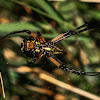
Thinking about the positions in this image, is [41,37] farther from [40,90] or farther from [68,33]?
[40,90]

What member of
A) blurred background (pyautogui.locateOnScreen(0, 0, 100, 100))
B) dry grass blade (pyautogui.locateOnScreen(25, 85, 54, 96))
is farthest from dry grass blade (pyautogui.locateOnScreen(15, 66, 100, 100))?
dry grass blade (pyautogui.locateOnScreen(25, 85, 54, 96))

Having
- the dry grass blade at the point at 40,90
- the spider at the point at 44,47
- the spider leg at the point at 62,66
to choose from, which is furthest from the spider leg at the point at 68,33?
the dry grass blade at the point at 40,90

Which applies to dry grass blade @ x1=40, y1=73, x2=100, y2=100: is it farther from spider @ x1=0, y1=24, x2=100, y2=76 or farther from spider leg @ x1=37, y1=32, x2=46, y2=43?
spider leg @ x1=37, y1=32, x2=46, y2=43

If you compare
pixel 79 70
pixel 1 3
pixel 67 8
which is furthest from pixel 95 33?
pixel 1 3

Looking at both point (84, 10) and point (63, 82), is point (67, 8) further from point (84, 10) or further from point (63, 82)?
point (63, 82)

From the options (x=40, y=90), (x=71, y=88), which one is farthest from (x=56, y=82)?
(x=40, y=90)

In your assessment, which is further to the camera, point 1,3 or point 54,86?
point 1,3
